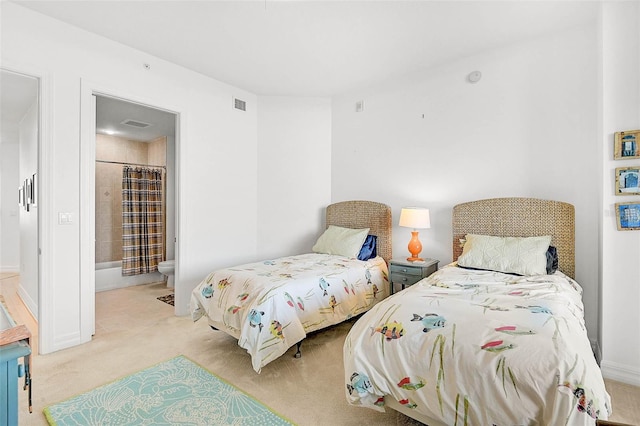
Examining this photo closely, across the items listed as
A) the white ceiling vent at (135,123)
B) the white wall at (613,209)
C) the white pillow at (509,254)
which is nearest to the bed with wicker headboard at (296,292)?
the white pillow at (509,254)

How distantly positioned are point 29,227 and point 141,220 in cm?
150

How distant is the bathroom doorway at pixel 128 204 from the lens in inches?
199

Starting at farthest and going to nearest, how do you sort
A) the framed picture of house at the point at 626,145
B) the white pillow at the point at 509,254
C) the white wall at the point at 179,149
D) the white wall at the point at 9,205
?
the white wall at the point at 9,205 < the white wall at the point at 179,149 < the white pillow at the point at 509,254 < the framed picture of house at the point at 626,145

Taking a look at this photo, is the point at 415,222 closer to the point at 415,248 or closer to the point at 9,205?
the point at 415,248

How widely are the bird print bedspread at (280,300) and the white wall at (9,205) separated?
18.2ft

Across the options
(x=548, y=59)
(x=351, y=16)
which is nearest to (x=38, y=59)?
(x=351, y=16)

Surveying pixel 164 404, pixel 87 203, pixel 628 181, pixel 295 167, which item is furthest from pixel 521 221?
pixel 87 203

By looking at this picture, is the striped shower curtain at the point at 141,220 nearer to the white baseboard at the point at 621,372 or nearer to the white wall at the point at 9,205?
the white wall at the point at 9,205

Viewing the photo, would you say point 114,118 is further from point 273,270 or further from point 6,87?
point 273,270

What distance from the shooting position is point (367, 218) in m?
4.09

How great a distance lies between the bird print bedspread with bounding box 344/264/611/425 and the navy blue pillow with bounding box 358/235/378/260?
1678 mm

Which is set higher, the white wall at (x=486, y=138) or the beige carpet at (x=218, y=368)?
the white wall at (x=486, y=138)

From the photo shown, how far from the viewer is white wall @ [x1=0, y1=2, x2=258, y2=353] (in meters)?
2.74

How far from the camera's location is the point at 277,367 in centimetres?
250
